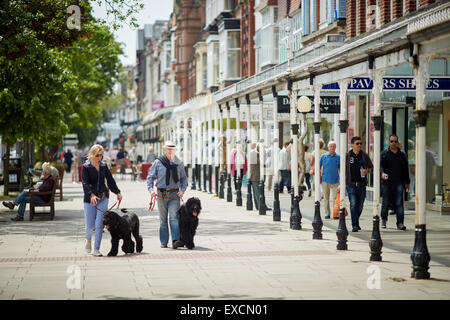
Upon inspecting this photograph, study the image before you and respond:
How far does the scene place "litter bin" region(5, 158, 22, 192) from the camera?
29055 millimetres

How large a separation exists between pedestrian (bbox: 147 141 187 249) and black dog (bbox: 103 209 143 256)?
795mm

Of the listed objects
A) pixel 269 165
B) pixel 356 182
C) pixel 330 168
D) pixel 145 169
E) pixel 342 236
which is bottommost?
pixel 342 236

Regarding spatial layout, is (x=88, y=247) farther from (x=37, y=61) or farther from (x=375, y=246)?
(x=37, y=61)

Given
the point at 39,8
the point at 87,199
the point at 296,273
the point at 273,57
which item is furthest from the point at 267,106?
the point at 296,273

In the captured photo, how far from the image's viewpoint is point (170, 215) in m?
13.7

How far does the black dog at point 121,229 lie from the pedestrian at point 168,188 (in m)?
0.79

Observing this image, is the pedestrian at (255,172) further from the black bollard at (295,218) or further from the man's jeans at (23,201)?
the man's jeans at (23,201)

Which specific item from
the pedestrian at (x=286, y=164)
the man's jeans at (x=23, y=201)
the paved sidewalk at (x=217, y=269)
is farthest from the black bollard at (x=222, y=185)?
the paved sidewalk at (x=217, y=269)

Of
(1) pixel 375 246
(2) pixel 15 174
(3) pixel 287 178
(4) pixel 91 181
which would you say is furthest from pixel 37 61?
(1) pixel 375 246

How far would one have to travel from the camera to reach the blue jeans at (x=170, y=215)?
44.7 ft

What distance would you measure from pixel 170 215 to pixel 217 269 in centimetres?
281

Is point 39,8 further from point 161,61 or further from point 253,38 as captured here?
point 161,61

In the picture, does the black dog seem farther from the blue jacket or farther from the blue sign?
the blue sign
